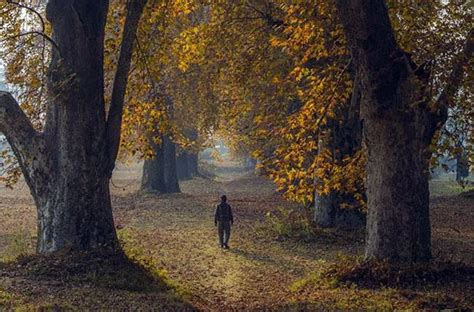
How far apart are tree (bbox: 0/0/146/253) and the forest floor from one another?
2.61 feet

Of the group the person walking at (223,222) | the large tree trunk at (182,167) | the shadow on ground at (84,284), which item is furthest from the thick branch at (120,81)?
the large tree trunk at (182,167)

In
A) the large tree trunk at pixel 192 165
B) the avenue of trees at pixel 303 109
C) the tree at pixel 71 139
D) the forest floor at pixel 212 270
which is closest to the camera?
the forest floor at pixel 212 270

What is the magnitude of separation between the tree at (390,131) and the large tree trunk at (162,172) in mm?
24292

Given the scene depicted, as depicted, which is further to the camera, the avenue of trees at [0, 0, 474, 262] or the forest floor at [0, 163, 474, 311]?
the avenue of trees at [0, 0, 474, 262]

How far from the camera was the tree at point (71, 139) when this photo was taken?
12.3 metres

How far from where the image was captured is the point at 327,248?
1884 centimetres

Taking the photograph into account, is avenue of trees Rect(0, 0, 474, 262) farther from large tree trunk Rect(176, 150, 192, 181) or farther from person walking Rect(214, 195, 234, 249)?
large tree trunk Rect(176, 150, 192, 181)

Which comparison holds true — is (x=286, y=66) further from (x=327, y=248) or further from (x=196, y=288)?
(x=196, y=288)

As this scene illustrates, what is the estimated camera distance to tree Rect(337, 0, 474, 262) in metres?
11.2

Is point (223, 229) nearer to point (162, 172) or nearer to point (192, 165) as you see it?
point (162, 172)

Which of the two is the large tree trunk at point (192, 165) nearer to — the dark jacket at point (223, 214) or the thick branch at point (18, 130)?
the dark jacket at point (223, 214)

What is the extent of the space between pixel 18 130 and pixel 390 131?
7.54 meters

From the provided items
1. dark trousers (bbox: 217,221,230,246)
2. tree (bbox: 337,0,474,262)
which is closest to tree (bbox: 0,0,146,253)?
tree (bbox: 337,0,474,262)

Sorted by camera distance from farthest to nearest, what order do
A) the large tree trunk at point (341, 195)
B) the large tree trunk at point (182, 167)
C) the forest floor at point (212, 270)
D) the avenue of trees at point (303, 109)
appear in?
the large tree trunk at point (182, 167) → the large tree trunk at point (341, 195) → the avenue of trees at point (303, 109) → the forest floor at point (212, 270)
